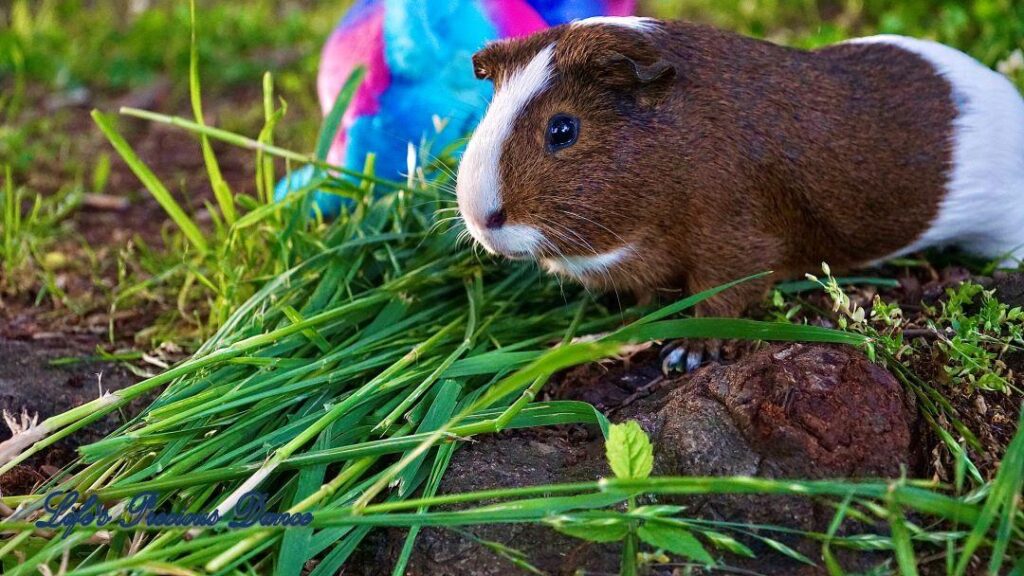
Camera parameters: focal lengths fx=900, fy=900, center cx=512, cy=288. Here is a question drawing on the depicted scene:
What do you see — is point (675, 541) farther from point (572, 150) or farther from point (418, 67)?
point (418, 67)

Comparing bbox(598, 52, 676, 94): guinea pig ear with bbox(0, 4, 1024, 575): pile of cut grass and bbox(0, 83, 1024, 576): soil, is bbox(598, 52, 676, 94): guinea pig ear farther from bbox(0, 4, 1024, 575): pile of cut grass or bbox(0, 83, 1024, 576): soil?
bbox(0, 83, 1024, 576): soil

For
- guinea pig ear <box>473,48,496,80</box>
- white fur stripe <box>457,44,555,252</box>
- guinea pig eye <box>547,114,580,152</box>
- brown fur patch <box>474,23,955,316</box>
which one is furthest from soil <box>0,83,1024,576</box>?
guinea pig ear <box>473,48,496,80</box>

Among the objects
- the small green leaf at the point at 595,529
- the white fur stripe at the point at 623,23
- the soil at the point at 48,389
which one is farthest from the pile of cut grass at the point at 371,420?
the white fur stripe at the point at 623,23

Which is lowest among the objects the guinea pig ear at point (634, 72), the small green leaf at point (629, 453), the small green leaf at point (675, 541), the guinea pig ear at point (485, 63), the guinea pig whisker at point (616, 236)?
the small green leaf at point (675, 541)

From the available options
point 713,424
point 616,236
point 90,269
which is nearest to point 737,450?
point 713,424

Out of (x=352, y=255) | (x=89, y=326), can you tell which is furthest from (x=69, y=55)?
(x=352, y=255)

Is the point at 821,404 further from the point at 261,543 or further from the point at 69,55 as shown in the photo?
the point at 69,55

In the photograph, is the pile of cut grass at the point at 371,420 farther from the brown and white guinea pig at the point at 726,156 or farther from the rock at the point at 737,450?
the brown and white guinea pig at the point at 726,156
